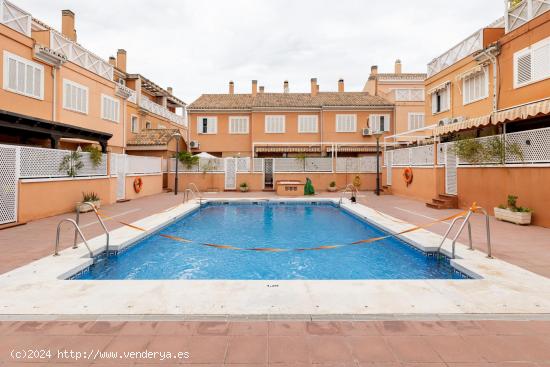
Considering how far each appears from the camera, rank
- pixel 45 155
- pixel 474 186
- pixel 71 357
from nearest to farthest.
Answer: pixel 71 357 → pixel 45 155 → pixel 474 186

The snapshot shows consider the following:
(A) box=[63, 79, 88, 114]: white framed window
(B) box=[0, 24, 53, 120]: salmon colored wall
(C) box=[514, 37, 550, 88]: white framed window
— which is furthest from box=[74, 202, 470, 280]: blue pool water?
(A) box=[63, 79, 88, 114]: white framed window

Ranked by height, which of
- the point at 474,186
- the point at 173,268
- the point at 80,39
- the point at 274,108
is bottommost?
the point at 173,268

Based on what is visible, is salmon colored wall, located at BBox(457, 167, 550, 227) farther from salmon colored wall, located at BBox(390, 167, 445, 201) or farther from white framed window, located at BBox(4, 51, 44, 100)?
white framed window, located at BBox(4, 51, 44, 100)

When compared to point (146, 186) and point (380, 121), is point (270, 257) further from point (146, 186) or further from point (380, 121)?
point (380, 121)

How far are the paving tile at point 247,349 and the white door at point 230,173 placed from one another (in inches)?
829

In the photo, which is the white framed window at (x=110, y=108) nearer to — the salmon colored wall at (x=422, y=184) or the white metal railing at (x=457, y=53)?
the salmon colored wall at (x=422, y=184)

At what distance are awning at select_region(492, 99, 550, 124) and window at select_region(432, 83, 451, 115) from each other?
829 centimetres

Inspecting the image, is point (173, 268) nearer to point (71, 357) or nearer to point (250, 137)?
point (71, 357)

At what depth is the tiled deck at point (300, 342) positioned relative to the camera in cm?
278

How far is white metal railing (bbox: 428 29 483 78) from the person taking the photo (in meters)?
14.8

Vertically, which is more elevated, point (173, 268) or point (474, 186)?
point (474, 186)

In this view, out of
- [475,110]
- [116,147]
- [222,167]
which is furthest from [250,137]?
[475,110]

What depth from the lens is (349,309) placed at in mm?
3791

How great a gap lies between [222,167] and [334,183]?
910 cm
